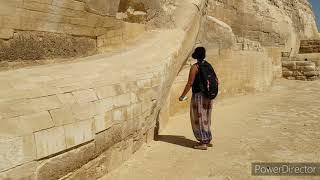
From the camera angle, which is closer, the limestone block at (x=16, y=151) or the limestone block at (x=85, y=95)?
the limestone block at (x=16, y=151)

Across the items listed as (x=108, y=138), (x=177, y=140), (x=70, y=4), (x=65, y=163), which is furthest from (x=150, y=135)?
(x=70, y=4)

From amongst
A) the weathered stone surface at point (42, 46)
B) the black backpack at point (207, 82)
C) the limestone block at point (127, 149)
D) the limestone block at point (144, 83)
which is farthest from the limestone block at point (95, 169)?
the weathered stone surface at point (42, 46)

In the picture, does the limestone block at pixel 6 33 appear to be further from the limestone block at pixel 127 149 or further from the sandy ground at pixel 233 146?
the sandy ground at pixel 233 146

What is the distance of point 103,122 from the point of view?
3961 mm

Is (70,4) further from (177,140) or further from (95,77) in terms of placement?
(177,140)

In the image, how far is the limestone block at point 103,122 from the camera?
3.82m

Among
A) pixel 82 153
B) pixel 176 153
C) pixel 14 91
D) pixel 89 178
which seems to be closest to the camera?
pixel 14 91

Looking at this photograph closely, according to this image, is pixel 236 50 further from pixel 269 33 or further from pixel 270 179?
pixel 269 33

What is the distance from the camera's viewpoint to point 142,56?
600 cm

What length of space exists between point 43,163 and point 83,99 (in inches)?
32.6

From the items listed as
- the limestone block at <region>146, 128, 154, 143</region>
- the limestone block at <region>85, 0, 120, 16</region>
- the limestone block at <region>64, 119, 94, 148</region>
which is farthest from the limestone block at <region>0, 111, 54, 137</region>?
the limestone block at <region>85, 0, 120, 16</region>

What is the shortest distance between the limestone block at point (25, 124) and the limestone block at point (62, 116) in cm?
6

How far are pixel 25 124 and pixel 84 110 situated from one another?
30.0 inches

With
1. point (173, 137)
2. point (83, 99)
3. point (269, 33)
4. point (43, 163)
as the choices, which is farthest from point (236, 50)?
point (269, 33)
